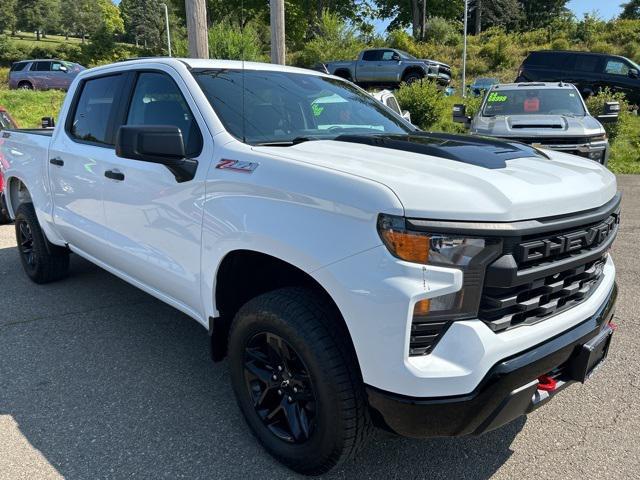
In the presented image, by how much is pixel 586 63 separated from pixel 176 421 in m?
18.7

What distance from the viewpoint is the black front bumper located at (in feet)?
6.09

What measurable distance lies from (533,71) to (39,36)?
9508 centimetres

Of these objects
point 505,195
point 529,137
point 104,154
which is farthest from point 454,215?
point 529,137

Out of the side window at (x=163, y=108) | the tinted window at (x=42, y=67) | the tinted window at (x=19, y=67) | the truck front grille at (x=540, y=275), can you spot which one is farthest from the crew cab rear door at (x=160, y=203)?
the tinted window at (x=19, y=67)

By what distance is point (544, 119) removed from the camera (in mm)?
8164

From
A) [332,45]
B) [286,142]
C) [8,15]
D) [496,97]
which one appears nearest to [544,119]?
[496,97]

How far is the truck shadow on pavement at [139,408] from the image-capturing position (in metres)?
2.45

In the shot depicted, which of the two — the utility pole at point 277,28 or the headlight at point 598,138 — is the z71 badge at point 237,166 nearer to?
the headlight at point 598,138

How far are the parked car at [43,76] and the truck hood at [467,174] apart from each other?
25.5 m

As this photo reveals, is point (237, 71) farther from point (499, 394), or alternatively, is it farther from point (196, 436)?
point (499, 394)

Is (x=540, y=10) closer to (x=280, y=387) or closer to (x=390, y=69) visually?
(x=390, y=69)

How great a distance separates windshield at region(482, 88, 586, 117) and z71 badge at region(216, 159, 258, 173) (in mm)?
7529

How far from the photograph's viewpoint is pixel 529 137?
309 inches

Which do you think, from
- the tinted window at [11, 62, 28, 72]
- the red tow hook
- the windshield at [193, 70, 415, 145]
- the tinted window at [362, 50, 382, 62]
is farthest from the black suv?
the tinted window at [11, 62, 28, 72]
